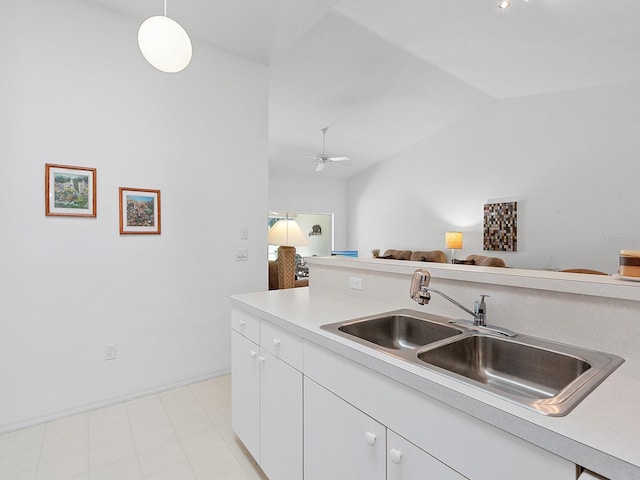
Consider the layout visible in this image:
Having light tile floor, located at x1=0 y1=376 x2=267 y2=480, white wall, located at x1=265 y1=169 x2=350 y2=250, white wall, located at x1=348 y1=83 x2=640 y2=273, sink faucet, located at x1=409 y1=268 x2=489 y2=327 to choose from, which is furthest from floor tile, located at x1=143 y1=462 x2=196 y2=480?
white wall, located at x1=265 y1=169 x2=350 y2=250

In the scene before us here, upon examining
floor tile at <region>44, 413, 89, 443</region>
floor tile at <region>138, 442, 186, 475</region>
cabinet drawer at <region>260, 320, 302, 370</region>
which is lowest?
floor tile at <region>44, 413, 89, 443</region>

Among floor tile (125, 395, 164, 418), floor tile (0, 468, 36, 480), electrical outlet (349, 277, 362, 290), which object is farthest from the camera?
floor tile (125, 395, 164, 418)

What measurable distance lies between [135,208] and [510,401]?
2.61 meters

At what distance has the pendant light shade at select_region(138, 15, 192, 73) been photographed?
1.58 meters

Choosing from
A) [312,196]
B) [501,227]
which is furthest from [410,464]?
[312,196]

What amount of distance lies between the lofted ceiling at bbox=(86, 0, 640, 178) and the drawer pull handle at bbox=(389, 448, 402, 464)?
2779 millimetres

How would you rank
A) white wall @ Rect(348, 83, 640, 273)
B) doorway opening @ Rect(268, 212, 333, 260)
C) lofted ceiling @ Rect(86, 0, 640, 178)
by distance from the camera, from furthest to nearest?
doorway opening @ Rect(268, 212, 333, 260), white wall @ Rect(348, 83, 640, 273), lofted ceiling @ Rect(86, 0, 640, 178)

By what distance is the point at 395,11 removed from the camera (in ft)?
10.8

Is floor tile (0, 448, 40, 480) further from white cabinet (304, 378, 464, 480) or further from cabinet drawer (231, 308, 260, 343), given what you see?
white cabinet (304, 378, 464, 480)

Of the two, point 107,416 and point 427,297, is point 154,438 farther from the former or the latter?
point 427,297

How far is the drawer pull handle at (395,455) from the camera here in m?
0.90

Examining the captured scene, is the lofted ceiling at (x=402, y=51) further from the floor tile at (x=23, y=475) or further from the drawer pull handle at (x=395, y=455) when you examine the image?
the floor tile at (x=23, y=475)

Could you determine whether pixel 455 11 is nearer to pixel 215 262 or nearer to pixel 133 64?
pixel 133 64

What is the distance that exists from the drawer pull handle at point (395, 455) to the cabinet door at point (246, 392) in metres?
0.87
